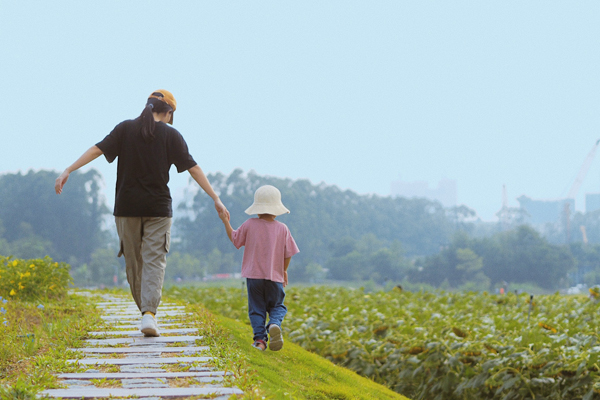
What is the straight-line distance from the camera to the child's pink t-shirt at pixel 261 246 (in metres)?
4.02

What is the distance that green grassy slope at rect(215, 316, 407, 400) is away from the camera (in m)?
3.29

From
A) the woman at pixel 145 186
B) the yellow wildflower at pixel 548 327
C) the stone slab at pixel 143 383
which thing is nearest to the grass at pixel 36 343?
the stone slab at pixel 143 383

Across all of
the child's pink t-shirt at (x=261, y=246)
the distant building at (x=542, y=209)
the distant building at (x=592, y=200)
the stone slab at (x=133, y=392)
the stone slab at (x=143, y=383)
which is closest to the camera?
the stone slab at (x=133, y=392)

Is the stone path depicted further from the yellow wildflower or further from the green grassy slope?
the yellow wildflower

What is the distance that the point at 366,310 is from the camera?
784cm

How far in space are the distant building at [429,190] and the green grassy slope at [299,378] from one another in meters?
178

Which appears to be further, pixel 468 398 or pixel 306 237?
pixel 306 237

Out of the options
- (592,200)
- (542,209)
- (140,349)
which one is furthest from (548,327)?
(592,200)

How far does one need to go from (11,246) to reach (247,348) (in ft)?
239

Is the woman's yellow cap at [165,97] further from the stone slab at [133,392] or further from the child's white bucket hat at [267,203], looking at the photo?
the stone slab at [133,392]

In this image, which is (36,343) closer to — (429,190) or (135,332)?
(135,332)

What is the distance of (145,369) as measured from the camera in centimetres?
323

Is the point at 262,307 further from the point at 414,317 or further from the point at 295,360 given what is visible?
the point at 414,317

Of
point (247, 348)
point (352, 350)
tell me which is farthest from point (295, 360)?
point (352, 350)
